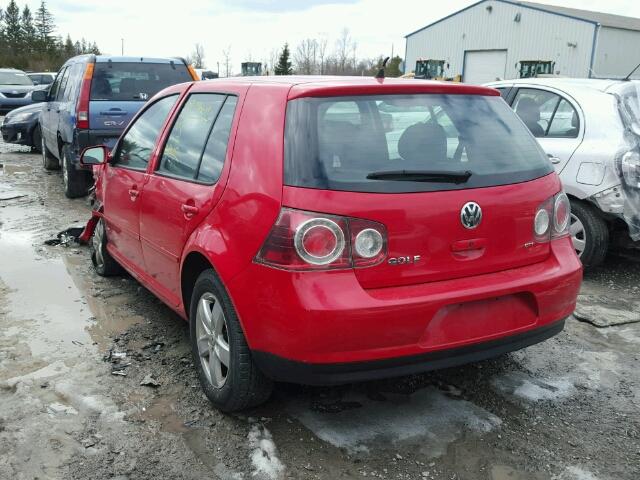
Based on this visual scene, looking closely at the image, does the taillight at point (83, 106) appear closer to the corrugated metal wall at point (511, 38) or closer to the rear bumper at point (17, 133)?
the rear bumper at point (17, 133)

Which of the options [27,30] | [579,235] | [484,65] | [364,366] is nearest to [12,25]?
[27,30]

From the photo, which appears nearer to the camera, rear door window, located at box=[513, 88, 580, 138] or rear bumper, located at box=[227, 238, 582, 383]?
rear bumper, located at box=[227, 238, 582, 383]

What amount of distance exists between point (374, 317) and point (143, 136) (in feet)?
8.14

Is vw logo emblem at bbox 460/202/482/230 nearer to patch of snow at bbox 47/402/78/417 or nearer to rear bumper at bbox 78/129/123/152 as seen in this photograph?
patch of snow at bbox 47/402/78/417

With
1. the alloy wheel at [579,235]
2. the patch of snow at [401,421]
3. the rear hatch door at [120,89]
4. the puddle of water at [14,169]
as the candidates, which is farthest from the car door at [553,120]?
the puddle of water at [14,169]

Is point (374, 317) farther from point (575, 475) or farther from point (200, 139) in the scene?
point (200, 139)

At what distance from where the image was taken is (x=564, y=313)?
3145 mm

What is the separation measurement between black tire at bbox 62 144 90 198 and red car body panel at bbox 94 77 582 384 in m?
6.10

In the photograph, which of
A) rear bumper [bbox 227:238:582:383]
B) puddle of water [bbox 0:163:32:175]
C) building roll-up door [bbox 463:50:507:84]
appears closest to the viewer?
rear bumper [bbox 227:238:582:383]

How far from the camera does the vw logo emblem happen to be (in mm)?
2771

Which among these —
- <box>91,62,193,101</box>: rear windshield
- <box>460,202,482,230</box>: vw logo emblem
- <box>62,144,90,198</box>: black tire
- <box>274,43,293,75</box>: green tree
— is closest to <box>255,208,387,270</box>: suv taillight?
<box>460,202,482,230</box>: vw logo emblem

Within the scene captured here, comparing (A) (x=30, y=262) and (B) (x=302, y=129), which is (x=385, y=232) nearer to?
(B) (x=302, y=129)

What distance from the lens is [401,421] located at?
10.3ft

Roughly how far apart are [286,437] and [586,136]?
3871 millimetres
